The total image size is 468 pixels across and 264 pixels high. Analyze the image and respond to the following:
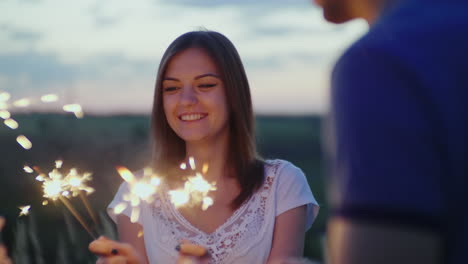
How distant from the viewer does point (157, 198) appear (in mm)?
2943

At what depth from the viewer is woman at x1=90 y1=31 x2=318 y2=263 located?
104 inches

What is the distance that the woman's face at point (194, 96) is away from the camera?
104 inches

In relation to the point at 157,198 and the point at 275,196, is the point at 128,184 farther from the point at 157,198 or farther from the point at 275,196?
the point at 275,196

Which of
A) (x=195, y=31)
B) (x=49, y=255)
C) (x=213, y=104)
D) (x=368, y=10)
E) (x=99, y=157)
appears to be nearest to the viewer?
(x=368, y=10)

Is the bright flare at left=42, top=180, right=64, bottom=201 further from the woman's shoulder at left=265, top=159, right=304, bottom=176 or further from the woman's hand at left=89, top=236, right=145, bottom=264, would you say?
the woman's shoulder at left=265, top=159, right=304, bottom=176

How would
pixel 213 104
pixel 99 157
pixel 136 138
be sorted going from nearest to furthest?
1. pixel 213 104
2. pixel 99 157
3. pixel 136 138

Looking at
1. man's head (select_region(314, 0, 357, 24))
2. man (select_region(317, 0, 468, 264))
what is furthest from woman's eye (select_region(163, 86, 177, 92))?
man (select_region(317, 0, 468, 264))

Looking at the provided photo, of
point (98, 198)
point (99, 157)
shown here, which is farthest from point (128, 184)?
point (99, 157)

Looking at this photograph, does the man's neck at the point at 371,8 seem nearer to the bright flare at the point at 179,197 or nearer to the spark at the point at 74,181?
the spark at the point at 74,181

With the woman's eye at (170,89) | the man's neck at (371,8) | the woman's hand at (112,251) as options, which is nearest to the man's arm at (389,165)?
the man's neck at (371,8)

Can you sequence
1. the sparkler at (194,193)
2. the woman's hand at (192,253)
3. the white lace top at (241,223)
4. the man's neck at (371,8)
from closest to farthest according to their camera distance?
the man's neck at (371,8) < the woman's hand at (192,253) < the white lace top at (241,223) < the sparkler at (194,193)

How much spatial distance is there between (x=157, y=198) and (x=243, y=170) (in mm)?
479

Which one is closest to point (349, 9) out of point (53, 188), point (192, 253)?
point (192, 253)

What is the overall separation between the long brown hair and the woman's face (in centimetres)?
3
